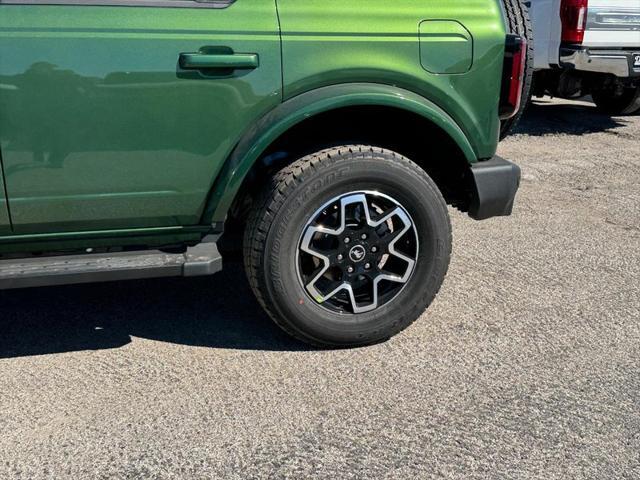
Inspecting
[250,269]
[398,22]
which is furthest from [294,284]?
[398,22]

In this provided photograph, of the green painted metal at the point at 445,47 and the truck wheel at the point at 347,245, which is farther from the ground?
the green painted metal at the point at 445,47

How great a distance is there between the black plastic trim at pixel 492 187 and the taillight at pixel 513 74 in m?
0.26

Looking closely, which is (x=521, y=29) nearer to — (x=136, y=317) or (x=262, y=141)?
(x=262, y=141)

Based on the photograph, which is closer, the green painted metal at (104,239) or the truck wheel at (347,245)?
the green painted metal at (104,239)

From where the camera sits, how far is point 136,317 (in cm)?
385

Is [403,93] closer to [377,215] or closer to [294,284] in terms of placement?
[377,215]

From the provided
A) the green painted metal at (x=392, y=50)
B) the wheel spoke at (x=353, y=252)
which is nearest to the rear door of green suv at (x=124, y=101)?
the green painted metal at (x=392, y=50)

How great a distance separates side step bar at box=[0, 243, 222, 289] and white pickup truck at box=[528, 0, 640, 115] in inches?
240

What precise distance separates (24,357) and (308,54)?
182 centimetres

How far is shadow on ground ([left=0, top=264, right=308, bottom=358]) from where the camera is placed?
3.58 meters

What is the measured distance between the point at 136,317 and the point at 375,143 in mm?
1463

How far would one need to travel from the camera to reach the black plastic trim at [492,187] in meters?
3.59

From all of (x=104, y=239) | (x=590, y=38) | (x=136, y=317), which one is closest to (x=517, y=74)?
(x=104, y=239)

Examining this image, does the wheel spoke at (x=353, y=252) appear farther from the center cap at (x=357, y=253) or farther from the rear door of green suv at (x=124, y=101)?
the rear door of green suv at (x=124, y=101)
